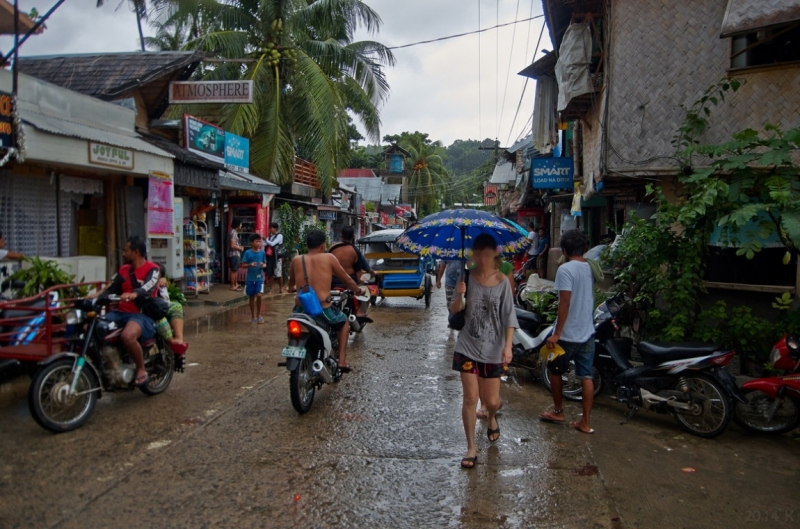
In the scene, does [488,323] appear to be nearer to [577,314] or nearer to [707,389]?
[577,314]

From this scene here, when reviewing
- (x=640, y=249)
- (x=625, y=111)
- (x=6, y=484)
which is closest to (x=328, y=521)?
(x=6, y=484)

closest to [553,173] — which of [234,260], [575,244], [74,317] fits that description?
[234,260]

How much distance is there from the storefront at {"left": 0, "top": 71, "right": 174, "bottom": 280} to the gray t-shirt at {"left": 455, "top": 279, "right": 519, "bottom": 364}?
5.87 metres

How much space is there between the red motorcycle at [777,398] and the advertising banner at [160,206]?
30.2ft

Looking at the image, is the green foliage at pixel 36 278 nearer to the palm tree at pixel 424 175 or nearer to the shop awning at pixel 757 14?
the shop awning at pixel 757 14

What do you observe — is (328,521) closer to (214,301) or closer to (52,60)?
(214,301)

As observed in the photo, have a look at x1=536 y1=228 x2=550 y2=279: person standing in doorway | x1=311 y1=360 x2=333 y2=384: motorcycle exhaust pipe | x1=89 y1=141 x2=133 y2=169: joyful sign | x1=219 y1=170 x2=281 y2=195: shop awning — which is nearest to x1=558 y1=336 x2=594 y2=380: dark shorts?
x1=311 y1=360 x2=333 y2=384: motorcycle exhaust pipe

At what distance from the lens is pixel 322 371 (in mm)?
6066

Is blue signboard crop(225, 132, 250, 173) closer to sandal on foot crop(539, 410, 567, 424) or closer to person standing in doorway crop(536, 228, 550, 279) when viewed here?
person standing in doorway crop(536, 228, 550, 279)

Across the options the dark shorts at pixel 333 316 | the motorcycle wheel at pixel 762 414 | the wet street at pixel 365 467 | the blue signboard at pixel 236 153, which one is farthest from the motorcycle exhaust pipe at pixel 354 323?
the blue signboard at pixel 236 153

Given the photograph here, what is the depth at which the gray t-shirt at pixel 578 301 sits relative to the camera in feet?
18.0

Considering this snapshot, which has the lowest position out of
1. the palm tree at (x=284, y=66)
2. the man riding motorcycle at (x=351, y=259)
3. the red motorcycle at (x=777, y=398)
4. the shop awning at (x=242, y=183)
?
the red motorcycle at (x=777, y=398)

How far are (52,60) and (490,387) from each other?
42.3ft

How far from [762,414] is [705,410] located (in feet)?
2.05
